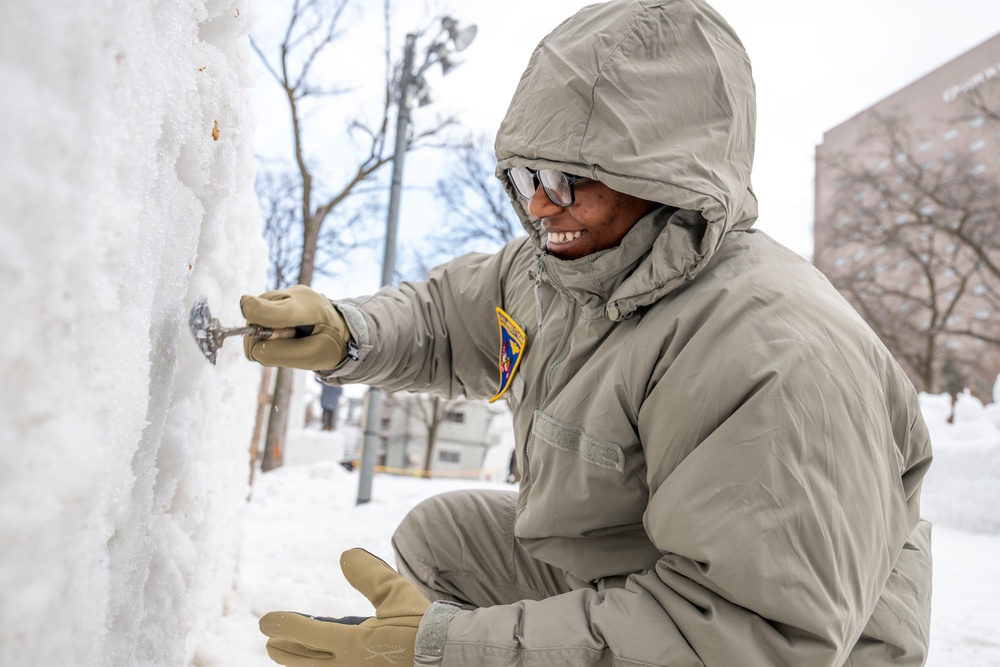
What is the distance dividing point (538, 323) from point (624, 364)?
43 centimetres

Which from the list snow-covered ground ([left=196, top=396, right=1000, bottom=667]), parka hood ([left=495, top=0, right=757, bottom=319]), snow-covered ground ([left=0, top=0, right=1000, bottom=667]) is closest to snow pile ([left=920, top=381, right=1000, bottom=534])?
snow-covered ground ([left=196, top=396, right=1000, bottom=667])

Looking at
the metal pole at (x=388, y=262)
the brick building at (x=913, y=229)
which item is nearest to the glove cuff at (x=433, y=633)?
the metal pole at (x=388, y=262)

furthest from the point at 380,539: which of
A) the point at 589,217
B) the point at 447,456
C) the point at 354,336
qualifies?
the point at 447,456

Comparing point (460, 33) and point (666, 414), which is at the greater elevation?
point (460, 33)

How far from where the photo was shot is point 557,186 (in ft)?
5.26

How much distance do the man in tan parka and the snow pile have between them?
17.4ft

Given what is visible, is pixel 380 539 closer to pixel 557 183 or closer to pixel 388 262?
pixel 388 262

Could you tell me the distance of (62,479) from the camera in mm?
796

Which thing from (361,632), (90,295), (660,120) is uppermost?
(660,120)

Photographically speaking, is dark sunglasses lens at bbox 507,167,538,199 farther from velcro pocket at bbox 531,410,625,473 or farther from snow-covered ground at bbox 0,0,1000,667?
snow-covered ground at bbox 0,0,1000,667

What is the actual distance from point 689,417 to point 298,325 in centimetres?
106

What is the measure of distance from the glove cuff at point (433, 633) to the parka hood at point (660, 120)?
2.30 ft

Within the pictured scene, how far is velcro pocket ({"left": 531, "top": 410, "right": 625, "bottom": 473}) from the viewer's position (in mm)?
1438

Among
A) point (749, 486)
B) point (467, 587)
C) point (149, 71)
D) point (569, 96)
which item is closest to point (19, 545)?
point (149, 71)
